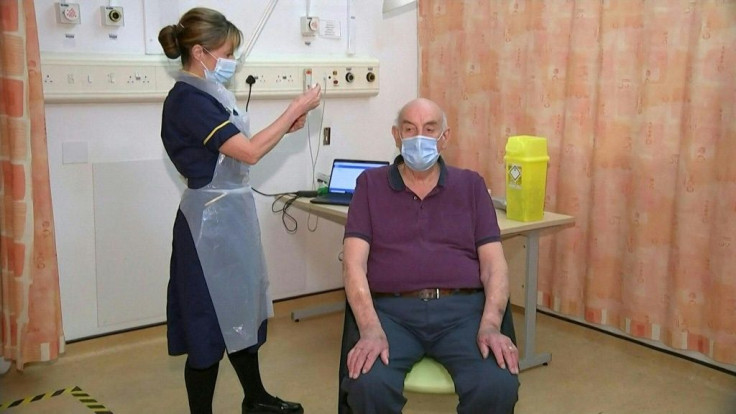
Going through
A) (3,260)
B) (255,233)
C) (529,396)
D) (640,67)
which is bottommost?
(529,396)

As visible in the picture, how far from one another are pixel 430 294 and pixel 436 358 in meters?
0.20

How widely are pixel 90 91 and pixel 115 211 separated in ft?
1.76

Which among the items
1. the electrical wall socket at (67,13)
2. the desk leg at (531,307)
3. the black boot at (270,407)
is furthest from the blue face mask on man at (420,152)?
the electrical wall socket at (67,13)

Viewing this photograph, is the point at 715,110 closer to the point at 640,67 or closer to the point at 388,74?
the point at 640,67

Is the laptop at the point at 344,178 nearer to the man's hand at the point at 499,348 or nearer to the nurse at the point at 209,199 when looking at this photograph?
the nurse at the point at 209,199

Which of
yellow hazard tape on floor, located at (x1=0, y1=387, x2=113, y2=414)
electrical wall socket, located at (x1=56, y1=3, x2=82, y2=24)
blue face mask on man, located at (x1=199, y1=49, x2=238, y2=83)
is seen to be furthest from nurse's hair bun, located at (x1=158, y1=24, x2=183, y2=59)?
yellow hazard tape on floor, located at (x1=0, y1=387, x2=113, y2=414)

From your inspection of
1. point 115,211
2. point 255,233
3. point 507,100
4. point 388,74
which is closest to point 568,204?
point 507,100

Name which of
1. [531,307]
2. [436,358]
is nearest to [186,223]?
[436,358]

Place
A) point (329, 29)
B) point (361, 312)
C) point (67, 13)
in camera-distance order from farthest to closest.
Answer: point (329, 29) < point (67, 13) < point (361, 312)

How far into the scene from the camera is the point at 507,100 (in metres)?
3.48

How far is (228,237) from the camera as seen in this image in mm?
2271

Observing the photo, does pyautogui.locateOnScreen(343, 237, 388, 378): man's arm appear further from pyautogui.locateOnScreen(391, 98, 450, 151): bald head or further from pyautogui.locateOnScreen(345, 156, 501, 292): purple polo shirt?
pyautogui.locateOnScreen(391, 98, 450, 151): bald head

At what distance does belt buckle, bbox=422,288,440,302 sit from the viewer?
2141mm

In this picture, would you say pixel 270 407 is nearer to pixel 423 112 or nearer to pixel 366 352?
pixel 366 352
